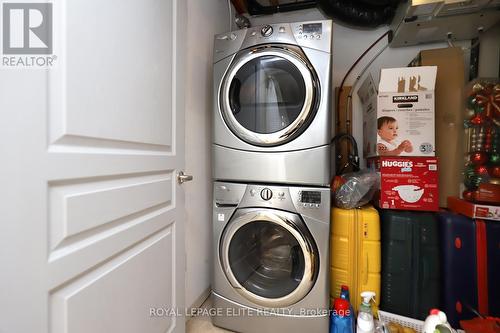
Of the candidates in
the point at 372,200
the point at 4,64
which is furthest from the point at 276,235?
the point at 4,64

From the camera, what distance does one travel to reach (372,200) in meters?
1.55

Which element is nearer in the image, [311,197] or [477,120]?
[311,197]

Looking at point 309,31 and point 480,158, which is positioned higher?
point 309,31

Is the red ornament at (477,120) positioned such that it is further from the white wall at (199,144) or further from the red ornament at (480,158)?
the white wall at (199,144)

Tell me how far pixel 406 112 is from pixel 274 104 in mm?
757

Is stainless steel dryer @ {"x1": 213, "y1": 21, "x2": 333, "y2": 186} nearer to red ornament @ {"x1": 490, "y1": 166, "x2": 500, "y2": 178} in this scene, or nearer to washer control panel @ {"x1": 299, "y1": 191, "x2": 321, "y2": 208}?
washer control panel @ {"x1": 299, "y1": 191, "x2": 321, "y2": 208}

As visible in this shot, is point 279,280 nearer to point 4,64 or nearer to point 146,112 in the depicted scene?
point 146,112

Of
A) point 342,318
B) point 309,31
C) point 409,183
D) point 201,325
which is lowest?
point 201,325

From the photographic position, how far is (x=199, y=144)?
150 cm

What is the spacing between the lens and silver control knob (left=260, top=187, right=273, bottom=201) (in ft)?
4.17

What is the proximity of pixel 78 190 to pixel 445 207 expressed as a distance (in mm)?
1870

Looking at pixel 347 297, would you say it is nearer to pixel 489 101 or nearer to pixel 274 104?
pixel 274 104

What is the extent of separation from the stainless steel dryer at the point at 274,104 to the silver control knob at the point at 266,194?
0.06 metres

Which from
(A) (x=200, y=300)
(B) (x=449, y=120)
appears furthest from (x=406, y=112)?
(A) (x=200, y=300)
